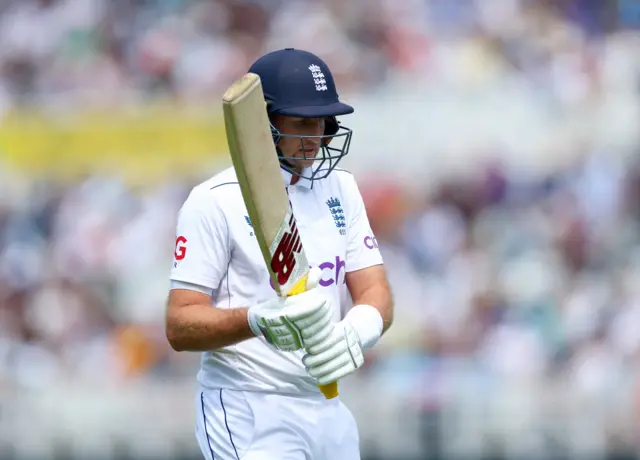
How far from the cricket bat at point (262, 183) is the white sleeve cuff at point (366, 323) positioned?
17 centimetres

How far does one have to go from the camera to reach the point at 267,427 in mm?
2975

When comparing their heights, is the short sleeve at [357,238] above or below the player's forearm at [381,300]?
above

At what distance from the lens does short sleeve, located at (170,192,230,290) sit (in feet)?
9.50

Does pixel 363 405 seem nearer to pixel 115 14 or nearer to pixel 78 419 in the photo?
pixel 78 419

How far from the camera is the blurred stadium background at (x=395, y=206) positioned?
237 inches

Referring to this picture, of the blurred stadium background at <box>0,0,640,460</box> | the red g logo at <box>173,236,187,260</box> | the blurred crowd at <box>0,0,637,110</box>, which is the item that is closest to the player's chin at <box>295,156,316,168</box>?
the red g logo at <box>173,236,187,260</box>

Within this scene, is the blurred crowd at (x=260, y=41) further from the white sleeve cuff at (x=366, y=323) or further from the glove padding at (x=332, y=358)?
the glove padding at (x=332, y=358)

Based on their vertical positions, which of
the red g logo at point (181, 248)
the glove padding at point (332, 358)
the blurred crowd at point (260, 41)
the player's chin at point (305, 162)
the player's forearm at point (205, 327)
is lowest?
the glove padding at point (332, 358)

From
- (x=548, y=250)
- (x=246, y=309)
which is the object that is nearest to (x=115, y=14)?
(x=548, y=250)

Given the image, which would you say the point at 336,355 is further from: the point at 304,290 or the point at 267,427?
the point at 267,427

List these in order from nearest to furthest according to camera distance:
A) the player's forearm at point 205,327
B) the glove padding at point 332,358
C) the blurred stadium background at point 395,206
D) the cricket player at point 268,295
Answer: the glove padding at point 332,358 < the player's forearm at point 205,327 < the cricket player at point 268,295 < the blurred stadium background at point 395,206

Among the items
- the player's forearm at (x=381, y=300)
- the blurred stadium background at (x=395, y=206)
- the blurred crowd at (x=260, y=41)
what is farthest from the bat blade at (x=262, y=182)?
the blurred crowd at (x=260, y=41)

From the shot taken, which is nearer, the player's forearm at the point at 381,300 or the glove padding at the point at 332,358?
the glove padding at the point at 332,358

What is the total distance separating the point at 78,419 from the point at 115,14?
3077mm
